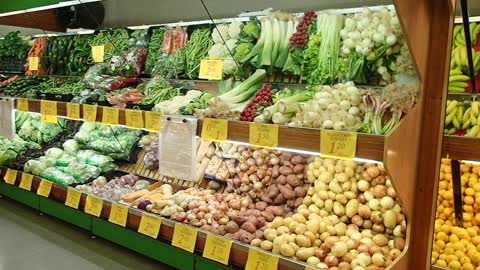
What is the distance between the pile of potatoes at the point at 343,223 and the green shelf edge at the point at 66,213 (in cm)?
163

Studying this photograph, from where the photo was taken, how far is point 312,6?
10.2 ft

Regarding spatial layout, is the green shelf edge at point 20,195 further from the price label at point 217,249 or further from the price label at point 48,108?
the price label at point 217,249

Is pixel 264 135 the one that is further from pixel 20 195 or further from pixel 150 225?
pixel 20 195

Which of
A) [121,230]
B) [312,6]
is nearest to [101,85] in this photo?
[121,230]

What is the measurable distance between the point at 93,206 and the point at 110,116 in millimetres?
730

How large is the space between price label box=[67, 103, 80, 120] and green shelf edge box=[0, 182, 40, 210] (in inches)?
42.3

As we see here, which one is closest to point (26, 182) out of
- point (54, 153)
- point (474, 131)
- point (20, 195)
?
point (20, 195)

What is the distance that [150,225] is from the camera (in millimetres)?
2869

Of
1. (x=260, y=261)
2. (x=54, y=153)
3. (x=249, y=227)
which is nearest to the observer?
(x=260, y=261)

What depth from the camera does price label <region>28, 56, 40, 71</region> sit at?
4.80 metres

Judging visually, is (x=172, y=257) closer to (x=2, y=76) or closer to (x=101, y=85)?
(x=101, y=85)

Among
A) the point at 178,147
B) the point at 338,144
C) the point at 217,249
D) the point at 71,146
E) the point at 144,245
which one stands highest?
the point at 338,144

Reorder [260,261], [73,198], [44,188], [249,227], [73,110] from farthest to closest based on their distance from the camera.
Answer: [44,188] → [73,198] → [73,110] → [249,227] → [260,261]

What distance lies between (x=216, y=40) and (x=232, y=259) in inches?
62.1
